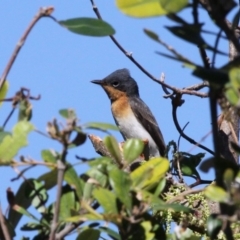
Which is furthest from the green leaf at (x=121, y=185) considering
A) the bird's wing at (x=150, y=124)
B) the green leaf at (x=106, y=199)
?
the bird's wing at (x=150, y=124)

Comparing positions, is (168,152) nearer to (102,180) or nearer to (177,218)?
(177,218)

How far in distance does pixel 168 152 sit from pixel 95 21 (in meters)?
1.92

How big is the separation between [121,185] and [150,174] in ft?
0.28

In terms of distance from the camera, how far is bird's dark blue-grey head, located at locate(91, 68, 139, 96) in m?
10.0

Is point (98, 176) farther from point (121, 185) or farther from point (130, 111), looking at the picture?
point (130, 111)

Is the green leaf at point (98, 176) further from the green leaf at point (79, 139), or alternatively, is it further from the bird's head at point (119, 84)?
the bird's head at point (119, 84)

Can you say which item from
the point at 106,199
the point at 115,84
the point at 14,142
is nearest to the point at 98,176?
the point at 106,199

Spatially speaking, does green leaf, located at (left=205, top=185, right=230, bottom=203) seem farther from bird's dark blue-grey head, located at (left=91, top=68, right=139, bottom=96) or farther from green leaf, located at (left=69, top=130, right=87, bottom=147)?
bird's dark blue-grey head, located at (left=91, top=68, right=139, bottom=96)

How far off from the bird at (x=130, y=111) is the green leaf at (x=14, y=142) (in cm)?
714

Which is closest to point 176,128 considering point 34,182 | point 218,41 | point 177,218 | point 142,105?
point 177,218

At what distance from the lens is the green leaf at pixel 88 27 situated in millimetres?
1490

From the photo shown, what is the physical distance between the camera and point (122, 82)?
10125 mm

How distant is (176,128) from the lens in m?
3.73

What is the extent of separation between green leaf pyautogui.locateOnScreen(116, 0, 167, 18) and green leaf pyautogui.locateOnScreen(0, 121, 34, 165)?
0.96 ft
